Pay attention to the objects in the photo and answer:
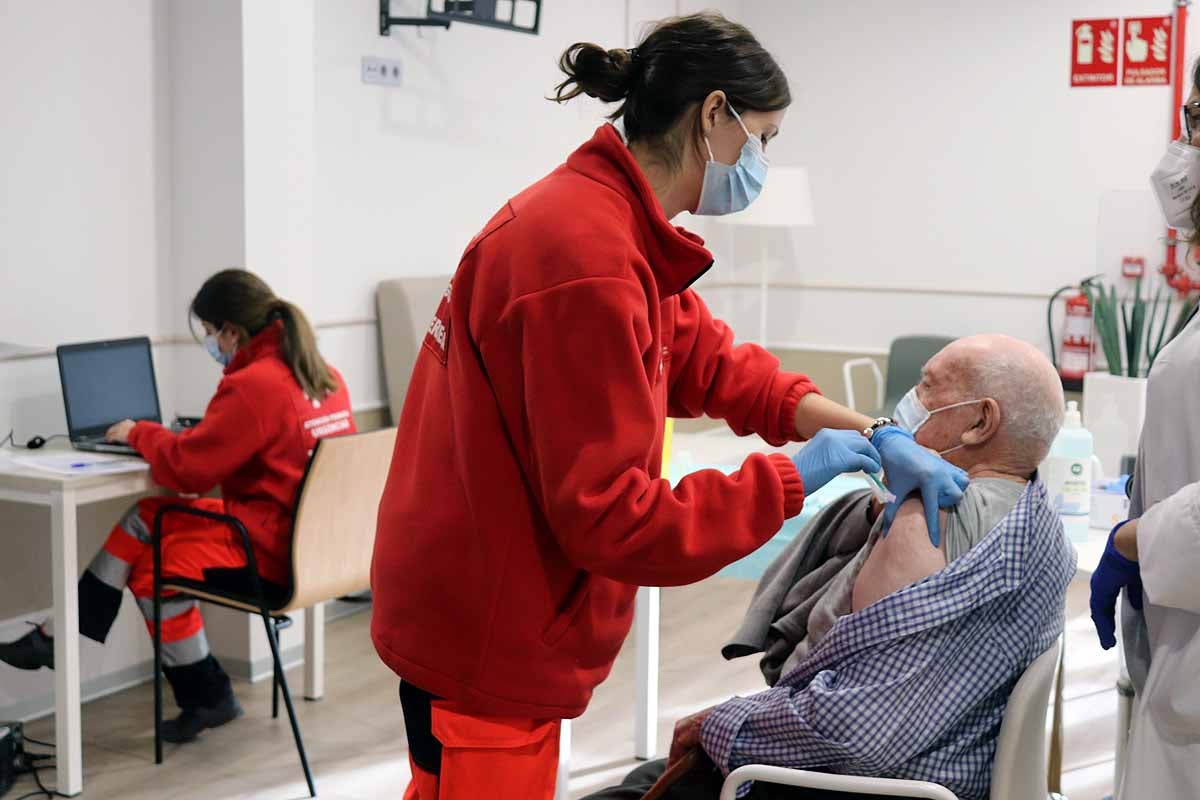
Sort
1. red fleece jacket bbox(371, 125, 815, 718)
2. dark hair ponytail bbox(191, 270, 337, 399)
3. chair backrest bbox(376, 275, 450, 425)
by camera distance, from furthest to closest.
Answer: chair backrest bbox(376, 275, 450, 425) < dark hair ponytail bbox(191, 270, 337, 399) < red fleece jacket bbox(371, 125, 815, 718)

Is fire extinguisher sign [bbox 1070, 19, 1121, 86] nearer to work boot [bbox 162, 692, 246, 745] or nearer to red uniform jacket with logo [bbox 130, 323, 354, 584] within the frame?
red uniform jacket with logo [bbox 130, 323, 354, 584]

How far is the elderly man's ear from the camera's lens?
6.47 feet

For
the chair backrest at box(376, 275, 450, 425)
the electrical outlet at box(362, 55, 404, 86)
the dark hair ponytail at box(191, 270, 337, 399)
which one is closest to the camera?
the dark hair ponytail at box(191, 270, 337, 399)

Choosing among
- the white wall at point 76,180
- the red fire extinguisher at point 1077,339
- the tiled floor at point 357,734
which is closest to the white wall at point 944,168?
the red fire extinguisher at point 1077,339

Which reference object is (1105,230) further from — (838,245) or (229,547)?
(229,547)

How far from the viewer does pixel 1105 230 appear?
18.8 feet

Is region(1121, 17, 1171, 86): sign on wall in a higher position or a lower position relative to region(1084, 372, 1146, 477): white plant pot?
higher

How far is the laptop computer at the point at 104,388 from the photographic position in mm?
3324

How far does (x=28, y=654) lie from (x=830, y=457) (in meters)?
2.25

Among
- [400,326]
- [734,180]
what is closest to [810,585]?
[734,180]

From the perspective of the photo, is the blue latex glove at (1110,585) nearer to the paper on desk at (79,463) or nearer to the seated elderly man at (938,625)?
the seated elderly man at (938,625)

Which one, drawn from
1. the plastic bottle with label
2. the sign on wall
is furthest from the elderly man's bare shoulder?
the sign on wall

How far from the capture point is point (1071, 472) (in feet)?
8.68

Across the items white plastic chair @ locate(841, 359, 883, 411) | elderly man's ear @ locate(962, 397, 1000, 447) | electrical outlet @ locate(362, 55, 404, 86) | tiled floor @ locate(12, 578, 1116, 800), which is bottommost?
tiled floor @ locate(12, 578, 1116, 800)
